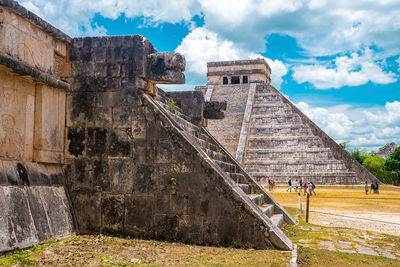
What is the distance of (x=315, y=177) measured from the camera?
29203 millimetres

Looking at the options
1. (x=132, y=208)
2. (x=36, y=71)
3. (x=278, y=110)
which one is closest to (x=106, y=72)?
(x=36, y=71)

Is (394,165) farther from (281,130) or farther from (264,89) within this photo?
(281,130)

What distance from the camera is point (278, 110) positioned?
36219mm

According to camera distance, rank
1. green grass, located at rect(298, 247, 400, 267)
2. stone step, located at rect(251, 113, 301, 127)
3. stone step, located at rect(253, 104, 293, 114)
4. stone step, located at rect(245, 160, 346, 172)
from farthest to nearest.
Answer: stone step, located at rect(253, 104, 293, 114) → stone step, located at rect(251, 113, 301, 127) → stone step, located at rect(245, 160, 346, 172) → green grass, located at rect(298, 247, 400, 267)

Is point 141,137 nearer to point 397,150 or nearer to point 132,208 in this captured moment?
point 132,208

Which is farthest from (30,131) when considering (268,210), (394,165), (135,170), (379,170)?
(379,170)

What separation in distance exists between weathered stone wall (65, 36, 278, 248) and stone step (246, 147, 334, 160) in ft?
Result: 86.1

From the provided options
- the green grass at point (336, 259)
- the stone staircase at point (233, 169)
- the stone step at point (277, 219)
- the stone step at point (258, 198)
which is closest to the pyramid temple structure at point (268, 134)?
the stone staircase at point (233, 169)

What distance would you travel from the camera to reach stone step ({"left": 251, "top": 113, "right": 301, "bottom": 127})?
1353 inches

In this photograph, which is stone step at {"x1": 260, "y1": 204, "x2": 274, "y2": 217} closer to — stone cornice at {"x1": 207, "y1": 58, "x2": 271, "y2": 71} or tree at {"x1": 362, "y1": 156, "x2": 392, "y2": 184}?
stone cornice at {"x1": 207, "y1": 58, "x2": 271, "y2": 71}

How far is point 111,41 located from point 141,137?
5.49ft

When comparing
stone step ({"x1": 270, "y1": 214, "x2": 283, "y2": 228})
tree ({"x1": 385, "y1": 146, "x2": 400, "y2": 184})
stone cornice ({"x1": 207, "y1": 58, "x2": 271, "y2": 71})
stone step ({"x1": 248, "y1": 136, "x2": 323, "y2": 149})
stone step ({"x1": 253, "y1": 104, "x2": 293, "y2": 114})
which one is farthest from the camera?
tree ({"x1": 385, "y1": 146, "x2": 400, "y2": 184})

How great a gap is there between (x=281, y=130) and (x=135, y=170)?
29041 millimetres

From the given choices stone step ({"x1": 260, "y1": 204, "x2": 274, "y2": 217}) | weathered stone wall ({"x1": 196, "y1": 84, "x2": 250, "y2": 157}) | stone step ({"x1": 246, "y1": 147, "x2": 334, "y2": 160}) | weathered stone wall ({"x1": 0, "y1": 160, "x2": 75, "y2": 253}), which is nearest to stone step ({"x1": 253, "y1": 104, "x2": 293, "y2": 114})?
weathered stone wall ({"x1": 196, "y1": 84, "x2": 250, "y2": 157})
